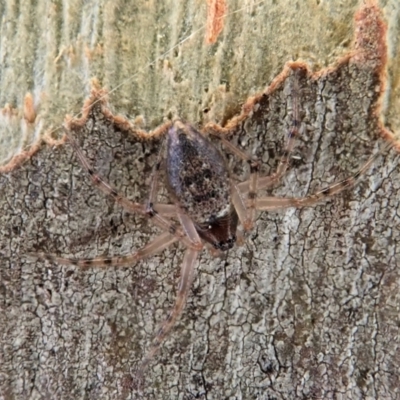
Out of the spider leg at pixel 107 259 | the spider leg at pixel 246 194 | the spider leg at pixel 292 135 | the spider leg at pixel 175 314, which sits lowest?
the spider leg at pixel 175 314

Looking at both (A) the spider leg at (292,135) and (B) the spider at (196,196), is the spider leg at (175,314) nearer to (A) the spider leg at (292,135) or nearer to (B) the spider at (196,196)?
(B) the spider at (196,196)

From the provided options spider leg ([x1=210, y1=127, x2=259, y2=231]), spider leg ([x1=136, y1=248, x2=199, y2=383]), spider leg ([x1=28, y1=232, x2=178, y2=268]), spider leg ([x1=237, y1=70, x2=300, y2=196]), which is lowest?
spider leg ([x1=136, y1=248, x2=199, y2=383])

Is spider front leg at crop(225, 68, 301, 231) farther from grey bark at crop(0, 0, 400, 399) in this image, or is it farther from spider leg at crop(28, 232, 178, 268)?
spider leg at crop(28, 232, 178, 268)

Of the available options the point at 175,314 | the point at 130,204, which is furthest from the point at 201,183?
the point at 175,314

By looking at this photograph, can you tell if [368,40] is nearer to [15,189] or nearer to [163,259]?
[163,259]

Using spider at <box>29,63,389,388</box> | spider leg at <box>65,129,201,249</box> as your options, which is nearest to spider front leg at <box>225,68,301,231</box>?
spider at <box>29,63,389,388</box>

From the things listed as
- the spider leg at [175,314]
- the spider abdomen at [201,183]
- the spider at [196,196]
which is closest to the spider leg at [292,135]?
the spider at [196,196]

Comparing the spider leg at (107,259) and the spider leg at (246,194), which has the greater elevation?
the spider leg at (246,194)
